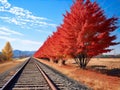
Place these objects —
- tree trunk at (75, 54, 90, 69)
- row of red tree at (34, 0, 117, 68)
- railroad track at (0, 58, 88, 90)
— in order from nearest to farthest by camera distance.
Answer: railroad track at (0, 58, 88, 90), row of red tree at (34, 0, 117, 68), tree trunk at (75, 54, 90, 69)

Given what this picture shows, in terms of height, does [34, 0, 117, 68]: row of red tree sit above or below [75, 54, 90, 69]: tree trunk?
above

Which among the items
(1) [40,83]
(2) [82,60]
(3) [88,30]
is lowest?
(1) [40,83]

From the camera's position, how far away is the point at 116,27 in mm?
24578

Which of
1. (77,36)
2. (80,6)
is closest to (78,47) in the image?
(77,36)

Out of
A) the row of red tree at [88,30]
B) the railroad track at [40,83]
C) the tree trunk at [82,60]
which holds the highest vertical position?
the row of red tree at [88,30]

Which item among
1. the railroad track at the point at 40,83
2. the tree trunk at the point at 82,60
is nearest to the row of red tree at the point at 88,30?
the tree trunk at the point at 82,60

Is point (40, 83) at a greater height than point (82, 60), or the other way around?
point (82, 60)

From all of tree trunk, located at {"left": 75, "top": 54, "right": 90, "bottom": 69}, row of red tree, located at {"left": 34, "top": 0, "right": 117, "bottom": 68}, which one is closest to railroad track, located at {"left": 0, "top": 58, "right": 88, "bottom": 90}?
row of red tree, located at {"left": 34, "top": 0, "right": 117, "bottom": 68}

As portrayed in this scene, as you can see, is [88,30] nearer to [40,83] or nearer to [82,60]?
[82,60]

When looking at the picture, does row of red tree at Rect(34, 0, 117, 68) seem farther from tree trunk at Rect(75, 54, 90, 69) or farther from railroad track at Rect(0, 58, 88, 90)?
railroad track at Rect(0, 58, 88, 90)

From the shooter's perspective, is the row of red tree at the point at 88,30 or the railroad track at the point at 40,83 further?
the row of red tree at the point at 88,30

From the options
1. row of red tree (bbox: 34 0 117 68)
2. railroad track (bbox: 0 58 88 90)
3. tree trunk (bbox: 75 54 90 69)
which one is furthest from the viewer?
tree trunk (bbox: 75 54 90 69)

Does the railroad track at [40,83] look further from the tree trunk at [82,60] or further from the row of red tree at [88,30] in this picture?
the tree trunk at [82,60]

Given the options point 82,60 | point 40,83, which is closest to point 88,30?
point 82,60
